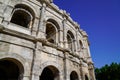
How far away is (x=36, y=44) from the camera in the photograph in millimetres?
9383

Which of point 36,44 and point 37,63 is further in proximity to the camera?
point 36,44

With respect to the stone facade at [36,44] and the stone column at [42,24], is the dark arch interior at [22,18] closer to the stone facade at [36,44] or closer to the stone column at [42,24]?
the stone facade at [36,44]

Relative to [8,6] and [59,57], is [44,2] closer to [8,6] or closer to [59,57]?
[8,6]

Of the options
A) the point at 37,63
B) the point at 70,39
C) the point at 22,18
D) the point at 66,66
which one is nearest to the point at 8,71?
the point at 37,63

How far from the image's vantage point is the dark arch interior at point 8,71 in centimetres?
999

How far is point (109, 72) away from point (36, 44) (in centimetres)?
2042

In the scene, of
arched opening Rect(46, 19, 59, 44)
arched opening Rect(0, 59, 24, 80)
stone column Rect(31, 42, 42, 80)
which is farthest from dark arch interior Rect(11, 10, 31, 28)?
arched opening Rect(0, 59, 24, 80)

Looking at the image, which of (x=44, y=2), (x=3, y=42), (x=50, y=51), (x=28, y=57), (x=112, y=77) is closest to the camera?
(x=3, y=42)

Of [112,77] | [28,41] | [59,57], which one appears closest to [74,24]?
[59,57]

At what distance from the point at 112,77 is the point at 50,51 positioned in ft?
61.1

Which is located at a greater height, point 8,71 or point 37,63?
point 37,63

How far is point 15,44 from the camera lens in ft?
27.7

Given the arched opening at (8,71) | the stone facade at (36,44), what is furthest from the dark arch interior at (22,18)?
the arched opening at (8,71)

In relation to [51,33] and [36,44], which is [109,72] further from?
[36,44]
